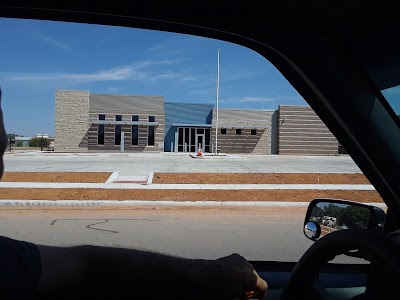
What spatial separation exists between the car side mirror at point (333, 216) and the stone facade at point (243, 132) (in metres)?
43.8

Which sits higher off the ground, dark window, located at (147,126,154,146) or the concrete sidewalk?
dark window, located at (147,126,154,146)

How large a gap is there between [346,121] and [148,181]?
562 inches

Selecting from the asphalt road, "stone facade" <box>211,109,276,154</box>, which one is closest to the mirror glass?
the asphalt road

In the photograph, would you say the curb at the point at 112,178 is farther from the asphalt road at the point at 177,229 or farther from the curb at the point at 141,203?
the asphalt road at the point at 177,229

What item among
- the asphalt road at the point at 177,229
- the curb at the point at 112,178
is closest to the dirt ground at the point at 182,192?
the curb at the point at 112,178

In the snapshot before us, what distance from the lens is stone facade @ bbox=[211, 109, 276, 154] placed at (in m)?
46.6

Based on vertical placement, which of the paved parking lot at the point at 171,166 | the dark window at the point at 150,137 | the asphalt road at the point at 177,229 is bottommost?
→ the asphalt road at the point at 177,229

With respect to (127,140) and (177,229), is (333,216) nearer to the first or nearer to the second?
(177,229)

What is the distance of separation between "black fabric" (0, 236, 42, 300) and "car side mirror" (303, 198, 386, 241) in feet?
4.36

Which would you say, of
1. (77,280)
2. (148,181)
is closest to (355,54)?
(77,280)

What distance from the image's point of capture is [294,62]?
7.42ft

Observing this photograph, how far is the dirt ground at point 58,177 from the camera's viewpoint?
635 inches

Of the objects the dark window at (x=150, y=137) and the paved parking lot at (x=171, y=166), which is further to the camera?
the dark window at (x=150, y=137)

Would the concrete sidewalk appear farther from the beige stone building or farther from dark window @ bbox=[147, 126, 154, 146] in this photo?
dark window @ bbox=[147, 126, 154, 146]
